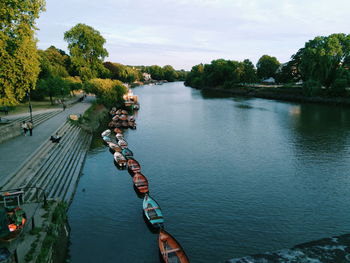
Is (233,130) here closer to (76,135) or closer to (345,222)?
(76,135)

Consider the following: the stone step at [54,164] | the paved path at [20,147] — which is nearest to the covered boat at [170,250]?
the stone step at [54,164]

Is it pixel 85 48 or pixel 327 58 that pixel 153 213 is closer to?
pixel 85 48

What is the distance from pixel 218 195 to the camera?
2267cm

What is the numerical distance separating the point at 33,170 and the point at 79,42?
65788 mm

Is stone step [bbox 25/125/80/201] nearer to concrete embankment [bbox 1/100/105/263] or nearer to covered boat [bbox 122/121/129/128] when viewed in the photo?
concrete embankment [bbox 1/100/105/263]

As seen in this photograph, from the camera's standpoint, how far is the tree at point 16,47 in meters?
21.8

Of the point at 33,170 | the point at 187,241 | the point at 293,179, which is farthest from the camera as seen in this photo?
the point at 293,179

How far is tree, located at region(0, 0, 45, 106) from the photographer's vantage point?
858 inches

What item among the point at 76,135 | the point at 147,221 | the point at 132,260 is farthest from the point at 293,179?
the point at 76,135

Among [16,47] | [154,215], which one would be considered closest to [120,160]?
[154,215]

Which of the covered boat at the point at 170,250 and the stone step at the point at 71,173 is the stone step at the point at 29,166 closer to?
the stone step at the point at 71,173

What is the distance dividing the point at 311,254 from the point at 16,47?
2570 cm

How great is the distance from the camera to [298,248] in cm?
1521

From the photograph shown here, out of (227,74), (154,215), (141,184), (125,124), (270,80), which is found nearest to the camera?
(154,215)
